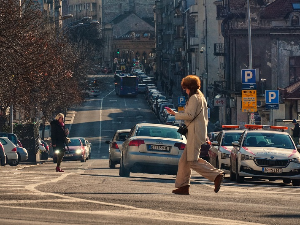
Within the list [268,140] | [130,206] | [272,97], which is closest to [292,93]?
[272,97]

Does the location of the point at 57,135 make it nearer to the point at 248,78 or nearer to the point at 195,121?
the point at 195,121

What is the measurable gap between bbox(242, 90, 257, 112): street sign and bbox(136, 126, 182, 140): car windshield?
18.9 metres

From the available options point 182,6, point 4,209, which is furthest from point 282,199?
point 182,6

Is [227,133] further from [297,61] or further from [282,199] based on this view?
[297,61]

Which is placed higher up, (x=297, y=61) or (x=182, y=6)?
(x=182, y=6)

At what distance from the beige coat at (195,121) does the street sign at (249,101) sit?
28104mm

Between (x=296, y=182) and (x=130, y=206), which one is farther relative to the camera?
(x=296, y=182)

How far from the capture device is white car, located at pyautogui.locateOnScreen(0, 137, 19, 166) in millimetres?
37719

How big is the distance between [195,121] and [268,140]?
1035 centimetres

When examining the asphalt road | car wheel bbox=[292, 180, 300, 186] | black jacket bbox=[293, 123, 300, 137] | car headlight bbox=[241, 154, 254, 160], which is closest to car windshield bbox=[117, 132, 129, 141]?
black jacket bbox=[293, 123, 300, 137]

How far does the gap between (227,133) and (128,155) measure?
7802 mm

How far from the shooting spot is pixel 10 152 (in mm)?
37781

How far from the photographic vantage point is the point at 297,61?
7006 cm

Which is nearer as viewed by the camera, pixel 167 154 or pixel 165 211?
pixel 165 211
